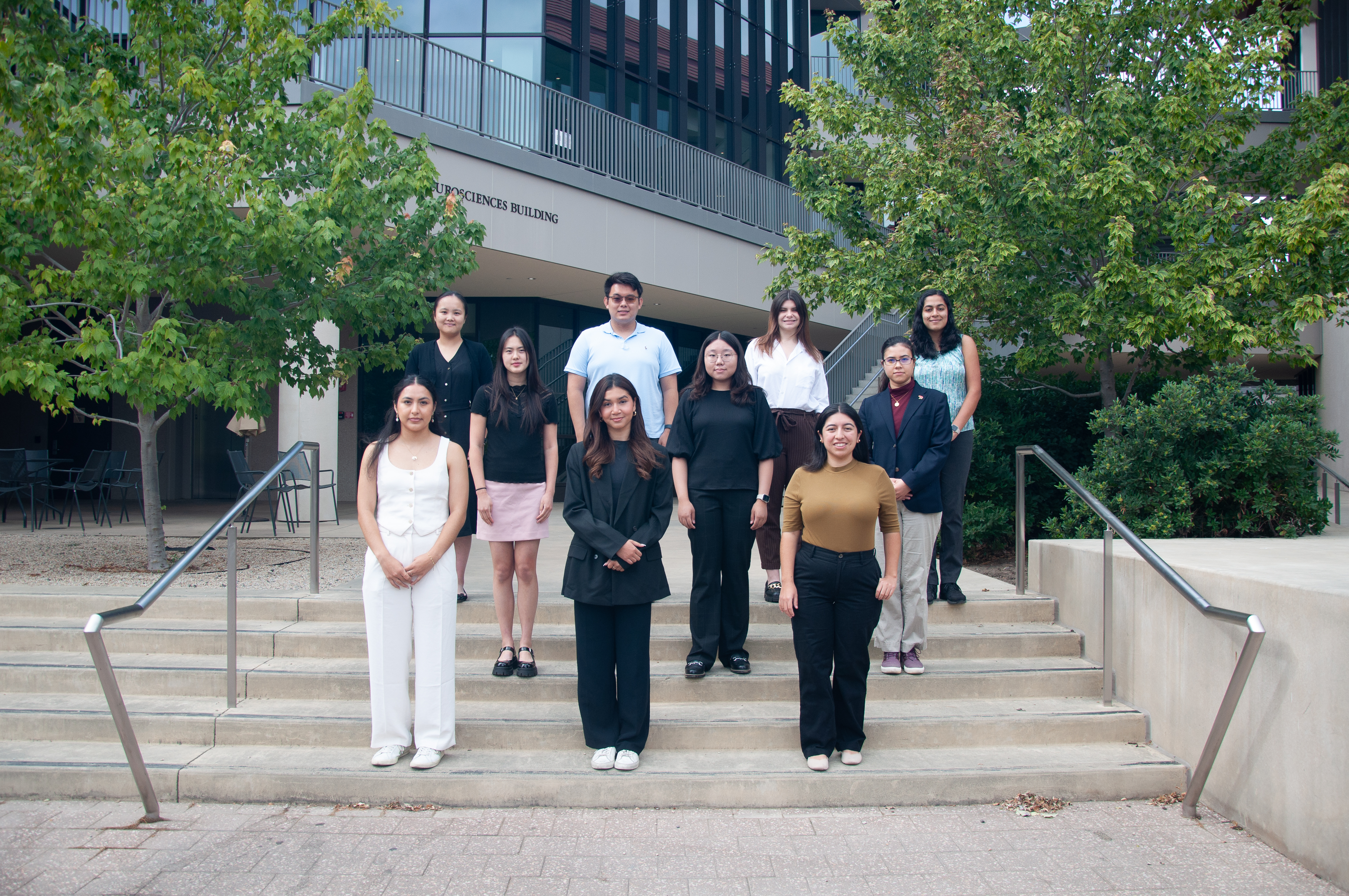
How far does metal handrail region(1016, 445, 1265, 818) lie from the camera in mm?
3684

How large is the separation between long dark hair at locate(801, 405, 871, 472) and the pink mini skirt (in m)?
1.48

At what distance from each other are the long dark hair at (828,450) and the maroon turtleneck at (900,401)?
732 millimetres

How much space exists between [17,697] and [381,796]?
8.12 ft

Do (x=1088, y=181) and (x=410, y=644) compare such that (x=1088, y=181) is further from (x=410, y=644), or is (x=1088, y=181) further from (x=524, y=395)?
(x=410, y=644)

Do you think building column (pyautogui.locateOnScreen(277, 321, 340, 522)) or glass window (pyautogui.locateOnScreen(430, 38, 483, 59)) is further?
glass window (pyautogui.locateOnScreen(430, 38, 483, 59))

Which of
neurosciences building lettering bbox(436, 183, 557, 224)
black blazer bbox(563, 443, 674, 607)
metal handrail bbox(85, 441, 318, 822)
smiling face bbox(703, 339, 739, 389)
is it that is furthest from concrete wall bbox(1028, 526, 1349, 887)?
neurosciences building lettering bbox(436, 183, 557, 224)

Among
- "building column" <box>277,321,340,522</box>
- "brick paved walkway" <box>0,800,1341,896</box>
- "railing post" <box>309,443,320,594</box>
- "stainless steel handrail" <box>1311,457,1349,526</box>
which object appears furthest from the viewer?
"building column" <box>277,321,340,522</box>

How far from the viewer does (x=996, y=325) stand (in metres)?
9.79

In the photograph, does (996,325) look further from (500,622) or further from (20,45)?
(20,45)

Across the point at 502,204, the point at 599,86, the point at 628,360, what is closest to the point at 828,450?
the point at 628,360

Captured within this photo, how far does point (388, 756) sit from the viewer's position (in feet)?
13.6

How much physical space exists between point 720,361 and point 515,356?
43.6 inches

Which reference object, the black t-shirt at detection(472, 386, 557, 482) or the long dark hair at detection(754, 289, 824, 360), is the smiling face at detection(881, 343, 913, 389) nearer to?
the long dark hair at detection(754, 289, 824, 360)

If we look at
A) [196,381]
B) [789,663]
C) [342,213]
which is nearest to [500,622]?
[789,663]
